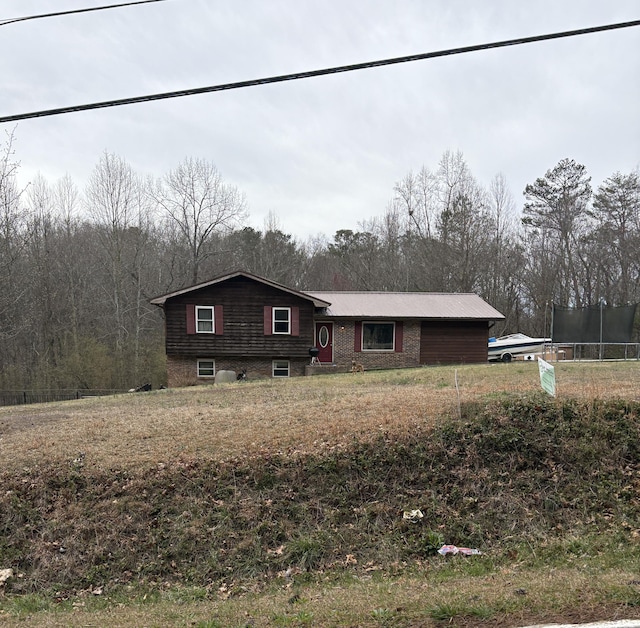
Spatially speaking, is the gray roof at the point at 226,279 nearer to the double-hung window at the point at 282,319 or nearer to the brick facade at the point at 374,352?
the double-hung window at the point at 282,319

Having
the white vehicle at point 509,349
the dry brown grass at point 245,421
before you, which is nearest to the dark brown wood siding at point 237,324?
the dry brown grass at point 245,421

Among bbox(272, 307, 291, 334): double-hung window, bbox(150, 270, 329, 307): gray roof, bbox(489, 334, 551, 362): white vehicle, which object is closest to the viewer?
bbox(150, 270, 329, 307): gray roof

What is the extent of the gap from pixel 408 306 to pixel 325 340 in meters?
4.30

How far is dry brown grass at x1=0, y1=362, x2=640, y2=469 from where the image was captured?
8062 millimetres

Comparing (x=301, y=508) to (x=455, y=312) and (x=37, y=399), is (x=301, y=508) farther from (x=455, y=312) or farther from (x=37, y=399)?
(x=37, y=399)

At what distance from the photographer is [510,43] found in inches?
205

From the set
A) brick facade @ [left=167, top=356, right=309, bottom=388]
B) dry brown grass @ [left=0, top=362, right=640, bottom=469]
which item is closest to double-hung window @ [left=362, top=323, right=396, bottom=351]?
brick facade @ [left=167, top=356, right=309, bottom=388]

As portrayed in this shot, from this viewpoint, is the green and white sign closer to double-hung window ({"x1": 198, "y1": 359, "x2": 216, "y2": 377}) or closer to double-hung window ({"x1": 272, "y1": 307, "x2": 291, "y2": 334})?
double-hung window ({"x1": 272, "y1": 307, "x2": 291, "y2": 334})

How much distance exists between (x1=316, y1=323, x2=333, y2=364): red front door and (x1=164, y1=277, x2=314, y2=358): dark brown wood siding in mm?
956

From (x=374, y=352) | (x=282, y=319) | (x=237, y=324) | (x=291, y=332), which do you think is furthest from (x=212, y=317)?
(x=374, y=352)

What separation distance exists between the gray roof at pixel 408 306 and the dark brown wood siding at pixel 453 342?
1.83ft

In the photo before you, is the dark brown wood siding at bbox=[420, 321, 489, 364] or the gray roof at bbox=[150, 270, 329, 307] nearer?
the gray roof at bbox=[150, 270, 329, 307]

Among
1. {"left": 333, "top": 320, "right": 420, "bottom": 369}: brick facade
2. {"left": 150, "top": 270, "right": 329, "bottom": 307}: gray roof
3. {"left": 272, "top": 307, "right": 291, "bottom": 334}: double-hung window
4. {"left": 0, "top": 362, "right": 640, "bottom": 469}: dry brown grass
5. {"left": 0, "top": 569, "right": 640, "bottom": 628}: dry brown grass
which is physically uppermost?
{"left": 150, "top": 270, "right": 329, "bottom": 307}: gray roof

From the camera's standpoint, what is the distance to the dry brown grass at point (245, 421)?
8.06m
